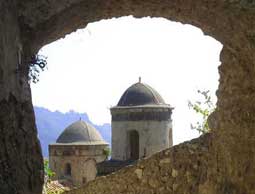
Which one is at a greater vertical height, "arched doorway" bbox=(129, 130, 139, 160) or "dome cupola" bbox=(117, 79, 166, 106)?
"dome cupola" bbox=(117, 79, 166, 106)

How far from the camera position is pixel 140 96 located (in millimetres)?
20516

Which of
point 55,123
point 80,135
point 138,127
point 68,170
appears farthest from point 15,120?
point 55,123

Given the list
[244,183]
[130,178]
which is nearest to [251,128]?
[244,183]

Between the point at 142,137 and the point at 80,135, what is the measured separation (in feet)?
20.9

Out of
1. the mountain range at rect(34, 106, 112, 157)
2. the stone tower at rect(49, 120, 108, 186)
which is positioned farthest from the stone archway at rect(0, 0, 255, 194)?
the mountain range at rect(34, 106, 112, 157)

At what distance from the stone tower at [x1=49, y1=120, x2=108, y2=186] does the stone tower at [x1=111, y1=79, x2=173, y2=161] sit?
5.15 meters

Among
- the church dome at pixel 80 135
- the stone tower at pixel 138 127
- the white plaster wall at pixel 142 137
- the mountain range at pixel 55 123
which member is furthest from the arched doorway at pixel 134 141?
the mountain range at pixel 55 123

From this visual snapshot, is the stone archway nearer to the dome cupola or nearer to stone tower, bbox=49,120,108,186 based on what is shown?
the dome cupola

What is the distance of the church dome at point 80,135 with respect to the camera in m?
25.4

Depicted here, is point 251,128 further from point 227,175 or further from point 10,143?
point 10,143

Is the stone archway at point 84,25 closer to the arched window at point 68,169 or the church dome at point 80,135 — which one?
the church dome at point 80,135

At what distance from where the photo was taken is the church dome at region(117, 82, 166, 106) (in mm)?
20378

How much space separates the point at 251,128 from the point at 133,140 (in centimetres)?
1599

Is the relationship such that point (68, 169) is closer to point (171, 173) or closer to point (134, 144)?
point (134, 144)
